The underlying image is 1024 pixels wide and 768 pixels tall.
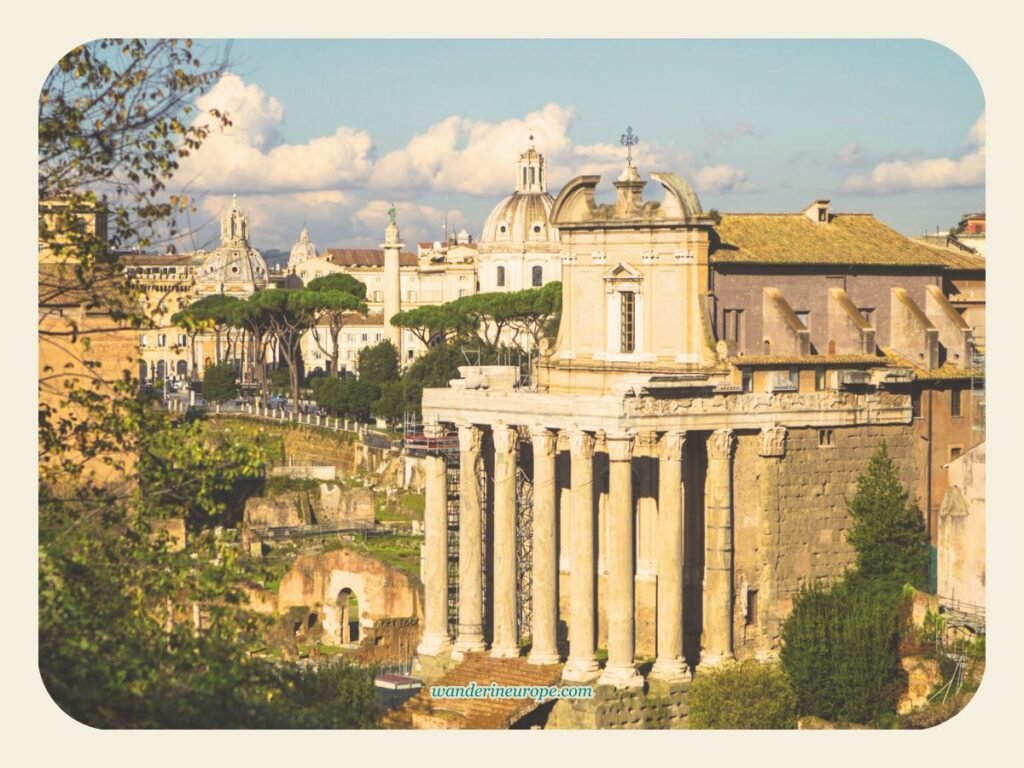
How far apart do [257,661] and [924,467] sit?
17.9m

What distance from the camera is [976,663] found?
4350 cm

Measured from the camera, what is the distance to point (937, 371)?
4894 centimetres

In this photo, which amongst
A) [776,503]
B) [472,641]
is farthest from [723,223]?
[472,641]

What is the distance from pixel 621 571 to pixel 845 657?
13.4ft

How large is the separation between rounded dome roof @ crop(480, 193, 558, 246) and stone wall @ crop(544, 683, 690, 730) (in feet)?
259

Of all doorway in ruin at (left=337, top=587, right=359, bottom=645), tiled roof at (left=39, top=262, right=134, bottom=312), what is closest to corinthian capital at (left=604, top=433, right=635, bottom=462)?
tiled roof at (left=39, top=262, right=134, bottom=312)

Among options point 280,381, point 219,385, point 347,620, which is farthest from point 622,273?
point 280,381

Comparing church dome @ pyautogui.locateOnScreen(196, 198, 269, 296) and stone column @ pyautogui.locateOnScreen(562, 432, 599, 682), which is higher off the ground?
church dome @ pyautogui.locateOnScreen(196, 198, 269, 296)

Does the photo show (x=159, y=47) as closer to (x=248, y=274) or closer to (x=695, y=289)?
(x=695, y=289)

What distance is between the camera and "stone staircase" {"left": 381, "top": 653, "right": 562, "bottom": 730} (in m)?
43.5

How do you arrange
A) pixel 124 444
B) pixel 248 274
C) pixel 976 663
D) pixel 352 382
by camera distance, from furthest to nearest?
pixel 248 274
pixel 352 382
pixel 976 663
pixel 124 444

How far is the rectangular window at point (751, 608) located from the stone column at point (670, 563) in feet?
6.20

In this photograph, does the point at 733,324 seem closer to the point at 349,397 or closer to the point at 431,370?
the point at 431,370

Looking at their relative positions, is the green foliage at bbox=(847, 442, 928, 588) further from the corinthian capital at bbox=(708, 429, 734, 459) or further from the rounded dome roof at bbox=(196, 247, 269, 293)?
the rounded dome roof at bbox=(196, 247, 269, 293)
